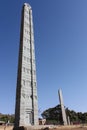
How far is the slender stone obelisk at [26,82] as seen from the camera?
894 inches

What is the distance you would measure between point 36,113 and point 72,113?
134ft

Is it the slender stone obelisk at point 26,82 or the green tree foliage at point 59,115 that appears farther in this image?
the green tree foliage at point 59,115

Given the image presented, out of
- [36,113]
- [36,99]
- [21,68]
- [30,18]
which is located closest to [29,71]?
[21,68]

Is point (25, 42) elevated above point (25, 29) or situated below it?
below

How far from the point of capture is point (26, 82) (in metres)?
24.6

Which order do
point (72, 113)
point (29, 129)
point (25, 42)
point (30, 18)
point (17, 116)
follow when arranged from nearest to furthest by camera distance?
point (29, 129) < point (17, 116) < point (25, 42) < point (30, 18) < point (72, 113)

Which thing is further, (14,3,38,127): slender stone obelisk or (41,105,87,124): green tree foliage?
(41,105,87,124): green tree foliage

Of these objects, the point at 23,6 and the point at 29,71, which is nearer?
the point at 29,71

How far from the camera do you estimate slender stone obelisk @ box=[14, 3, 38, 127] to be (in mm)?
22719

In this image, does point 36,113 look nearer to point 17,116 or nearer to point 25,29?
point 17,116

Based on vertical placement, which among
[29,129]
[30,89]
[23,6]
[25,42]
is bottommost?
[29,129]

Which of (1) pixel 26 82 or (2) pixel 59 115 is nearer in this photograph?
(1) pixel 26 82

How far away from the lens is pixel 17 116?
2238 cm

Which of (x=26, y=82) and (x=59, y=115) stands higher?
(x=26, y=82)
